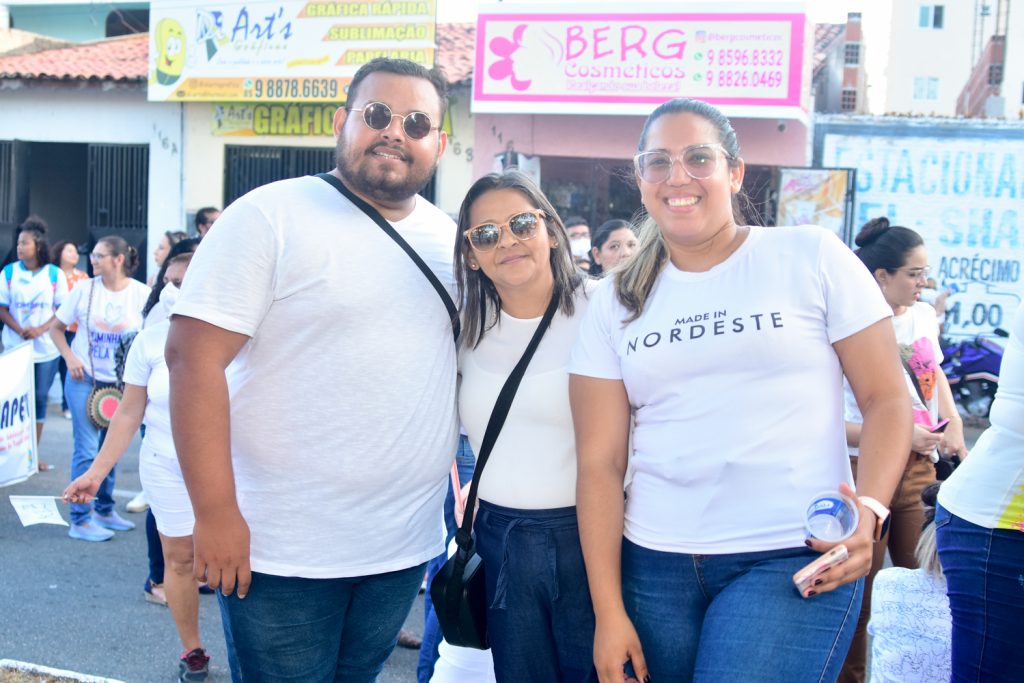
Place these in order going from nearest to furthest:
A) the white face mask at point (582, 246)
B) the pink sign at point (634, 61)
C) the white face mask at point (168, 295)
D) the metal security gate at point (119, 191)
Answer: the white face mask at point (168, 295) → the white face mask at point (582, 246) → the pink sign at point (634, 61) → the metal security gate at point (119, 191)

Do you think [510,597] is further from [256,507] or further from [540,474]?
[256,507]

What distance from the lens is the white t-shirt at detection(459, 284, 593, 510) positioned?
266cm

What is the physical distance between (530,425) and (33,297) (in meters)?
7.71

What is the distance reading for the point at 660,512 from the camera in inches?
92.0

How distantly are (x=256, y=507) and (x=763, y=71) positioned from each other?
11768mm

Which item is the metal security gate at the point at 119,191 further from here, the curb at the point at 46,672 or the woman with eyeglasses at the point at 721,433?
the woman with eyeglasses at the point at 721,433

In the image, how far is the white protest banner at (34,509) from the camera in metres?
4.10

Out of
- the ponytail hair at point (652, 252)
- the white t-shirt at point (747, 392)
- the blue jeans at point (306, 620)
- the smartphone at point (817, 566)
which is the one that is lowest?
the blue jeans at point (306, 620)

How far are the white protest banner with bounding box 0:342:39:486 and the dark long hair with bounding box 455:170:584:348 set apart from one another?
191 inches

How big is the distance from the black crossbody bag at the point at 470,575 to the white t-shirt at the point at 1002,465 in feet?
3.75

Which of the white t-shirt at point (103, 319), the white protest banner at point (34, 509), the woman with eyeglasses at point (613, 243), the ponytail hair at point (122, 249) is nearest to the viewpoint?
the white protest banner at point (34, 509)

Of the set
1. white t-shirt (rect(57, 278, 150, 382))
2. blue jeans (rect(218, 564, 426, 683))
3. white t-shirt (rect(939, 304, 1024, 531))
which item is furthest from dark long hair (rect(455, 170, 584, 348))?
white t-shirt (rect(57, 278, 150, 382))

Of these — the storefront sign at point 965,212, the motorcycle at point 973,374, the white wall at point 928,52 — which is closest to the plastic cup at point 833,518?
the motorcycle at point 973,374

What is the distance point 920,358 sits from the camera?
4.45 m
